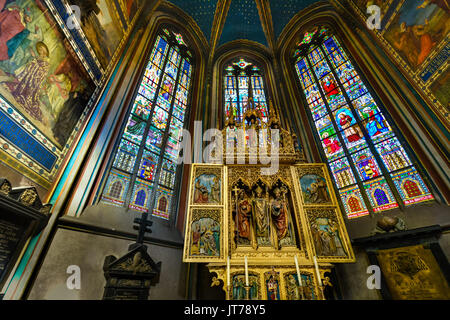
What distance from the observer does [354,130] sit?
305 inches

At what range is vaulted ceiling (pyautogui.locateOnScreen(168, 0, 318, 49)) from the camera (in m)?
11.6

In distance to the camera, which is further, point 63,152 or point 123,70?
point 123,70

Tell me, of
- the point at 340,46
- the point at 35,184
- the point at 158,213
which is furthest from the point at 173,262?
the point at 340,46

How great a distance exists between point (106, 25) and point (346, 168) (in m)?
9.30

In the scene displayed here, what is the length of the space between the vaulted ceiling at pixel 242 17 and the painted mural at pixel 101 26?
18.5 feet

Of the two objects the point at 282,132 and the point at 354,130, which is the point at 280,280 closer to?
the point at 282,132

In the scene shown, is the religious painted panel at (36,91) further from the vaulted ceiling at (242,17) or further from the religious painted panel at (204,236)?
the vaulted ceiling at (242,17)

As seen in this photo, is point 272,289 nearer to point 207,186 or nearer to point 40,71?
point 207,186

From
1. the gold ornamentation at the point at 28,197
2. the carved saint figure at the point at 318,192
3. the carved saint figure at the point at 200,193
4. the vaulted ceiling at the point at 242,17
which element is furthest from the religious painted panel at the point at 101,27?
the carved saint figure at the point at 318,192

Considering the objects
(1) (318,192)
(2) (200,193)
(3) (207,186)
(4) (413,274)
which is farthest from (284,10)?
(4) (413,274)

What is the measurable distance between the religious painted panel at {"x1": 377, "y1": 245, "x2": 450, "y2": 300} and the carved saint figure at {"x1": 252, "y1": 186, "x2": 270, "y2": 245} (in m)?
3.30

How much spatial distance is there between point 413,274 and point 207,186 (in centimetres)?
532

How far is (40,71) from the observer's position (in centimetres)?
419

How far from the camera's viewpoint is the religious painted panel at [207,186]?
5.04 metres
